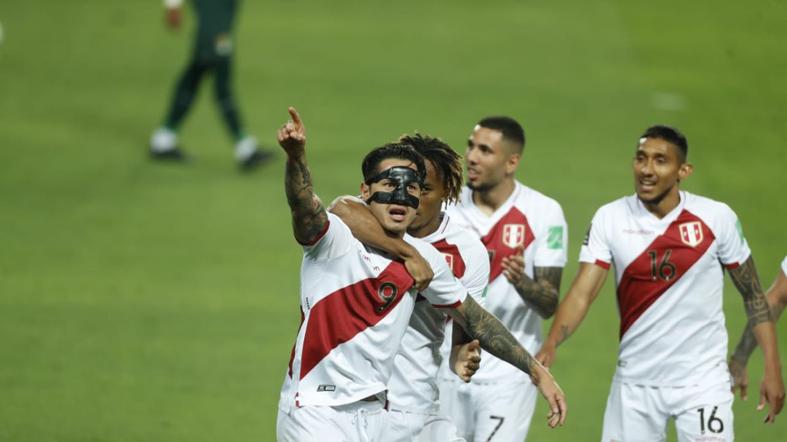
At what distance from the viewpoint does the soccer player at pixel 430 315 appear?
7082mm

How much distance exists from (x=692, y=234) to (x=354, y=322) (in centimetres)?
265

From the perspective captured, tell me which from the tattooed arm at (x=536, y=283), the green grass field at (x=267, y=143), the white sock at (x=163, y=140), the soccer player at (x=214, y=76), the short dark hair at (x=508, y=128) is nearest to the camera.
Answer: the tattooed arm at (x=536, y=283)

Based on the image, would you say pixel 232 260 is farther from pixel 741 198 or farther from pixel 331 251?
pixel 331 251

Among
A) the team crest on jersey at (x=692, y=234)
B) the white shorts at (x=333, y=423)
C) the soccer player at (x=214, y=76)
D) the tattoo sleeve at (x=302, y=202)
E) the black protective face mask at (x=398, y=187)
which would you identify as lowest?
the white shorts at (x=333, y=423)

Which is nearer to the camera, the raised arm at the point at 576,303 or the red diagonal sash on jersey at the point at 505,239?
the raised arm at the point at 576,303

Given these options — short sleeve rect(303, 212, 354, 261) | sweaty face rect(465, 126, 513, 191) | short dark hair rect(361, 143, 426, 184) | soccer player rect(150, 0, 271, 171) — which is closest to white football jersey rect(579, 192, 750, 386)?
sweaty face rect(465, 126, 513, 191)

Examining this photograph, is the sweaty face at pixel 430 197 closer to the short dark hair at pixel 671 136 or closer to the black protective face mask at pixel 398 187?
the black protective face mask at pixel 398 187

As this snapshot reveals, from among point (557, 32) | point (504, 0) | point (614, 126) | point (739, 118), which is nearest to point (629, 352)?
point (614, 126)

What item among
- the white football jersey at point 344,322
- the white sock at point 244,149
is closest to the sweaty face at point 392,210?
the white football jersey at point 344,322

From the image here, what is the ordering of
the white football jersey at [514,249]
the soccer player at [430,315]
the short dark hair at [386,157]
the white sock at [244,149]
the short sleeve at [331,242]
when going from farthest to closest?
1. the white sock at [244,149]
2. the white football jersey at [514,249]
3. the soccer player at [430,315]
4. the short dark hair at [386,157]
5. the short sleeve at [331,242]

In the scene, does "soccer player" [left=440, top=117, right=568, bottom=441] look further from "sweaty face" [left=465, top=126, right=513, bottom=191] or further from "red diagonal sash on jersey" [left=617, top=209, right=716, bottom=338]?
"red diagonal sash on jersey" [left=617, top=209, right=716, bottom=338]

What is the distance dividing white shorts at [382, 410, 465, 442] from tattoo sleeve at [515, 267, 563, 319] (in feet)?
4.23

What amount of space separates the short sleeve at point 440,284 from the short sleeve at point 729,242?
6.92 feet

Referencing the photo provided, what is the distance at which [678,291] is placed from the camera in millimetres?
8086
